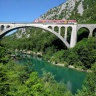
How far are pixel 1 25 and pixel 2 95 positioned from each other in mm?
26325

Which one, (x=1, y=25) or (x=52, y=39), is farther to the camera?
(x=52, y=39)

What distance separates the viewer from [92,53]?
21531 millimetres

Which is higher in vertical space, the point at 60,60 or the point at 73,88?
the point at 60,60

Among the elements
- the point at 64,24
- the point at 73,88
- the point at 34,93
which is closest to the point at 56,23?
the point at 64,24

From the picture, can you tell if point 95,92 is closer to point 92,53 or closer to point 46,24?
point 92,53

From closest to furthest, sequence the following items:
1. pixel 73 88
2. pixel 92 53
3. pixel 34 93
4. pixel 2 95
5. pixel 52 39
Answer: pixel 2 95, pixel 34 93, pixel 73 88, pixel 92 53, pixel 52 39

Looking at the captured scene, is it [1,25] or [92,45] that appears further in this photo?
[1,25]

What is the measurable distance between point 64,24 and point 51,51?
27.4 feet

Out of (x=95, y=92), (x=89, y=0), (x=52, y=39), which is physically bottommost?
(x=95, y=92)

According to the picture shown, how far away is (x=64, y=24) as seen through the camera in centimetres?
2844

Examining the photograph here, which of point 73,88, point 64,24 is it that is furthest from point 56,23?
point 73,88

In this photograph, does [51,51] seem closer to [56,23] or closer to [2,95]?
[56,23]

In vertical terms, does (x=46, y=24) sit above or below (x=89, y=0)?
below

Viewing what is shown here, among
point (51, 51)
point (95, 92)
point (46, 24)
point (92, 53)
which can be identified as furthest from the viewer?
point (51, 51)
